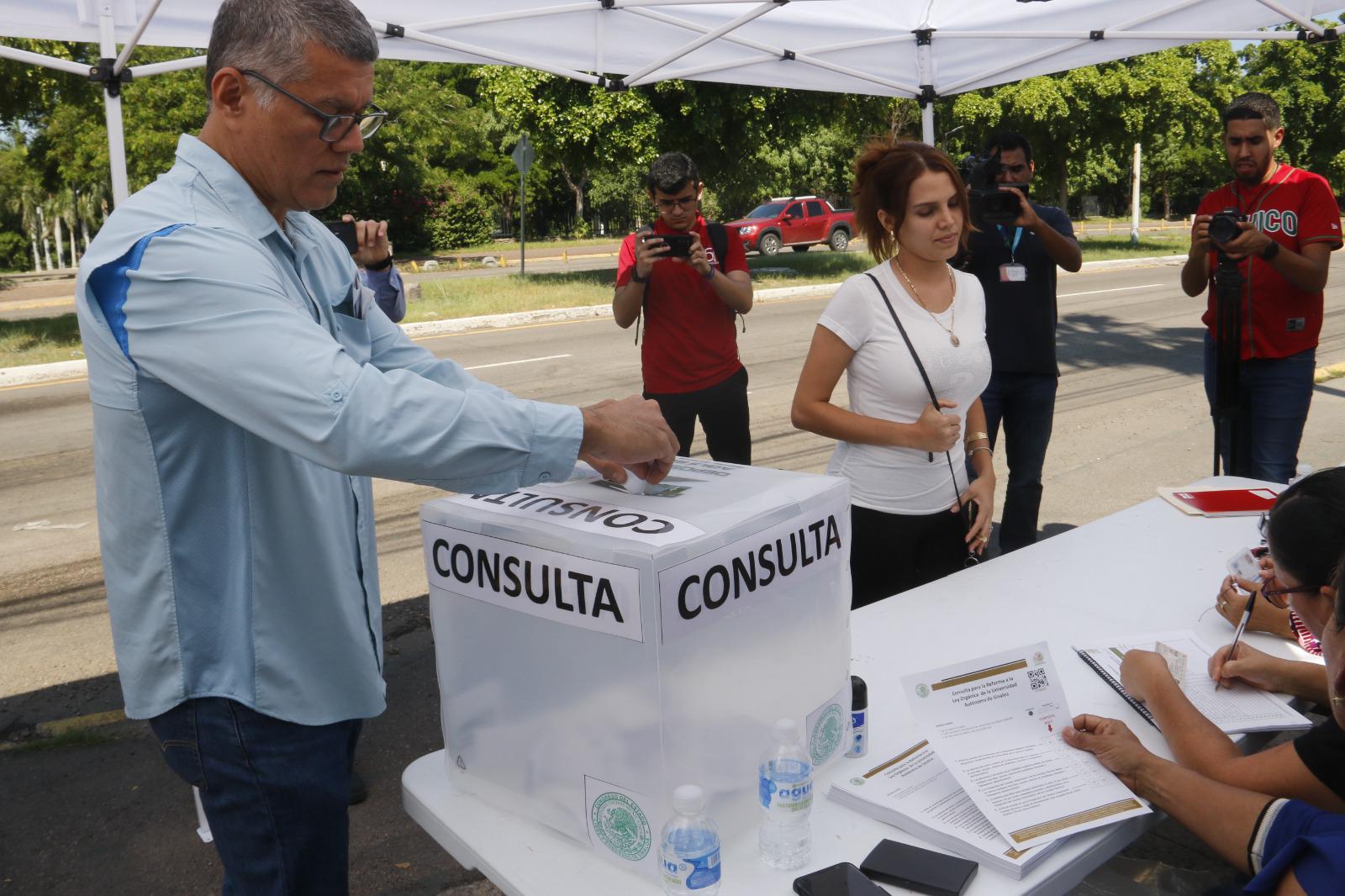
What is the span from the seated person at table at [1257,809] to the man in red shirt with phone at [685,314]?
2840 mm

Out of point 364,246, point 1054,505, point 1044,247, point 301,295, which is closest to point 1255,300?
point 1044,247

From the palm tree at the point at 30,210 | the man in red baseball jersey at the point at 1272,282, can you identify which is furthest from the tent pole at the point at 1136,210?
the palm tree at the point at 30,210

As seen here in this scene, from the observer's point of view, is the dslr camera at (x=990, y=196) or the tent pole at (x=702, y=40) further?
the tent pole at (x=702, y=40)

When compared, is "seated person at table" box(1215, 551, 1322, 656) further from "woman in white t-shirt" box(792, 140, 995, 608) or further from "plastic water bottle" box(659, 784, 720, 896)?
"plastic water bottle" box(659, 784, 720, 896)

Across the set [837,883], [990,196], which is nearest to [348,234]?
[837,883]

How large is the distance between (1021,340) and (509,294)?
1285cm

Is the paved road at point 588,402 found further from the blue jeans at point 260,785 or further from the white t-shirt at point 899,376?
the blue jeans at point 260,785

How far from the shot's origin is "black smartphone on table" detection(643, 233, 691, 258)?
4477mm

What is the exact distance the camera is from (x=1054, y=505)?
579cm

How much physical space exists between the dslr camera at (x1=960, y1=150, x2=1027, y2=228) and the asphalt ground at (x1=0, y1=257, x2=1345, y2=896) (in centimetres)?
179

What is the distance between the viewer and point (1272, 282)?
167 inches

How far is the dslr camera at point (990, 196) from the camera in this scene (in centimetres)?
425

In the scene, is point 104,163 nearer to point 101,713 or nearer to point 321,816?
point 101,713

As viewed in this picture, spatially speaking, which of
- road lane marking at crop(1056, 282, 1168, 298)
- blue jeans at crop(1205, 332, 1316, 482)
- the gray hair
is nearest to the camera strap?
the gray hair
